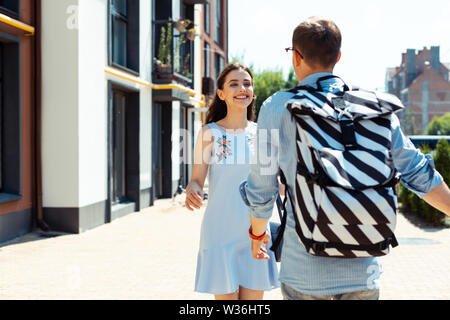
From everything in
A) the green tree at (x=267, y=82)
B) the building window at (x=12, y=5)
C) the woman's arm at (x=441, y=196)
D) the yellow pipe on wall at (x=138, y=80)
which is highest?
the green tree at (x=267, y=82)

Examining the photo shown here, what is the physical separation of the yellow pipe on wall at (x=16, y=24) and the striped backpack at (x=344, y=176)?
7.48 metres

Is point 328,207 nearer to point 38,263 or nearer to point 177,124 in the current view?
point 38,263

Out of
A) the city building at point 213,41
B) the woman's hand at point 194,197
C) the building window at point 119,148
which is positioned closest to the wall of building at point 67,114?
the building window at point 119,148

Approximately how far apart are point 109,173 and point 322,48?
32.6 feet

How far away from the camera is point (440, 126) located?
239ft

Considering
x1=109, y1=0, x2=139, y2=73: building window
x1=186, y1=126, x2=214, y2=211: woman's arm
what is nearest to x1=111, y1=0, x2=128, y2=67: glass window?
x1=109, y1=0, x2=139, y2=73: building window

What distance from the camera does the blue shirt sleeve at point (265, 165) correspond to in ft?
6.50

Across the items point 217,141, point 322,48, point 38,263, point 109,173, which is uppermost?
point 322,48

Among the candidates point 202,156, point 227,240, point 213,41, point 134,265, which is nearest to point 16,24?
point 134,265

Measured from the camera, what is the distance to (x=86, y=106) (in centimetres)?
1003

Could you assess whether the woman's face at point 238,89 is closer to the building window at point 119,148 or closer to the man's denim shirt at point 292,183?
the man's denim shirt at point 292,183

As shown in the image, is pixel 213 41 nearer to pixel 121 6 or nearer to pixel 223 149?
pixel 121 6
